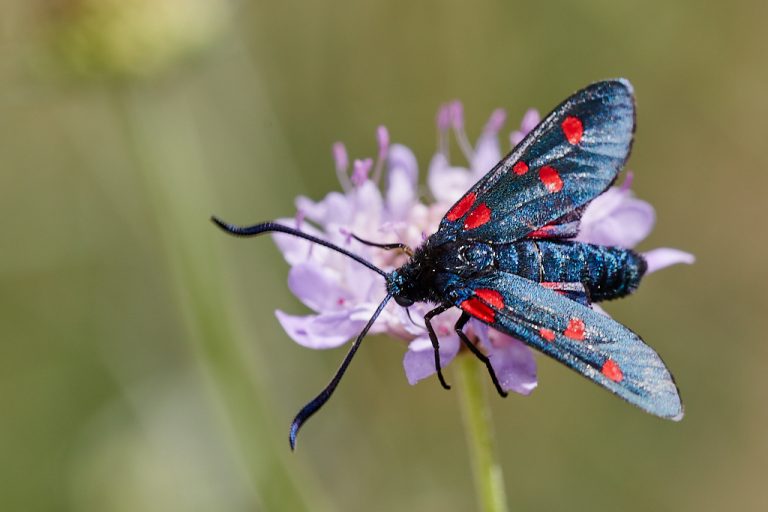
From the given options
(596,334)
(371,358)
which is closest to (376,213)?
(596,334)

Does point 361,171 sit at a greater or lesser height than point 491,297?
greater

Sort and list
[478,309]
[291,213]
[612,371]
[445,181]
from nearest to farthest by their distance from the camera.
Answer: [612,371] → [478,309] → [445,181] → [291,213]

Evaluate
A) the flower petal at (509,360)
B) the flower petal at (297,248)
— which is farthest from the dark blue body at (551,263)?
the flower petal at (297,248)

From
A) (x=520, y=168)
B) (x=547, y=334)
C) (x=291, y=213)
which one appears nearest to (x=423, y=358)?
(x=547, y=334)

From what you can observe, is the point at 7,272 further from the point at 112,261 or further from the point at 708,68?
the point at 708,68

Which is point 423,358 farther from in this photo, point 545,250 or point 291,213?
point 291,213

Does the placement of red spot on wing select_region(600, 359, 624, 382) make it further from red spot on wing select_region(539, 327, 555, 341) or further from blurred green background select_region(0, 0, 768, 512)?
blurred green background select_region(0, 0, 768, 512)
